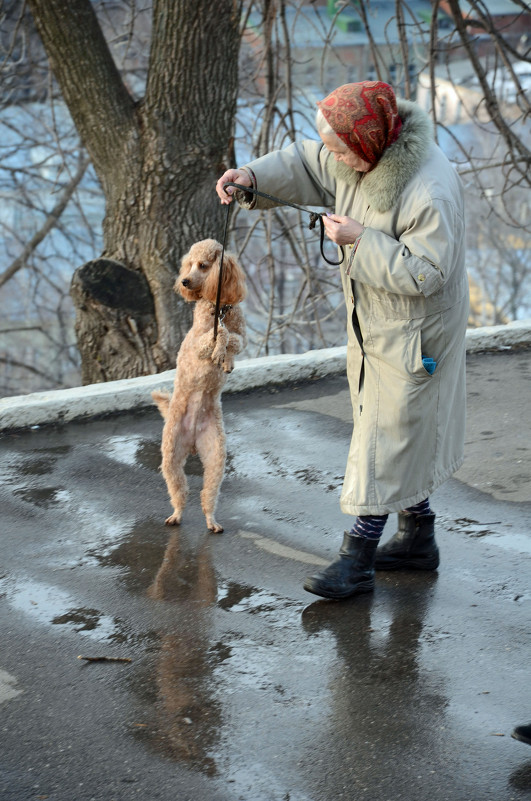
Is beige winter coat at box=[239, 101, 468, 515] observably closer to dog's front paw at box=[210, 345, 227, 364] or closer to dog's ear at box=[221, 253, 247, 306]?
dog's ear at box=[221, 253, 247, 306]

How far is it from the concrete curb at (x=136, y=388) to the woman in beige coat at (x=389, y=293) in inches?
101

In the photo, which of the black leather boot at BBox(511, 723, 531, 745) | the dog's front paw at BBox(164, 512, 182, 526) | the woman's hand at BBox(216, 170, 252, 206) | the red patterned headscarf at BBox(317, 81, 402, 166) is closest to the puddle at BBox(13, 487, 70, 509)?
the dog's front paw at BBox(164, 512, 182, 526)

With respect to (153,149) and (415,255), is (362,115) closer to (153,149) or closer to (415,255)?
(415,255)

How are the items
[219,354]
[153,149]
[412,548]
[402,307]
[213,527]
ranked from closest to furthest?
[402,307] → [412,548] → [219,354] → [213,527] → [153,149]

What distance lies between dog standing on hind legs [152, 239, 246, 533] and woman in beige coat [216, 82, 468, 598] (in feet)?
1.59

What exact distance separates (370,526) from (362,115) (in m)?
1.62

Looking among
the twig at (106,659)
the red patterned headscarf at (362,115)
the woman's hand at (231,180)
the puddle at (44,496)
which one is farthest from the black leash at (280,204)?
the twig at (106,659)

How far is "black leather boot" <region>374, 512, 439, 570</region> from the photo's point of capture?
13.3 feet

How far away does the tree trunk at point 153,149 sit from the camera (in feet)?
24.7

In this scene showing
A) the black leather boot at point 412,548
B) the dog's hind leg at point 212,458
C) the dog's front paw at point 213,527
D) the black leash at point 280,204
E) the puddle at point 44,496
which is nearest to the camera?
the black leash at point 280,204

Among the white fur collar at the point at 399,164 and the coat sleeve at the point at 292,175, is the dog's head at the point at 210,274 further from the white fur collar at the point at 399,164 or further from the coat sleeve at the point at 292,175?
the white fur collar at the point at 399,164

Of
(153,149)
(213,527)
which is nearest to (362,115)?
(213,527)

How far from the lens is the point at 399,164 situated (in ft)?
11.1

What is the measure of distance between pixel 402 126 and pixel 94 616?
2231 mm
